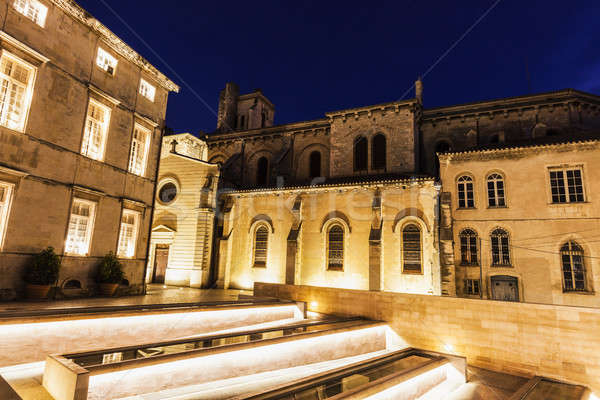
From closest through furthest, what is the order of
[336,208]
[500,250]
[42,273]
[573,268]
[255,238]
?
[42,273], [573,268], [500,250], [336,208], [255,238]

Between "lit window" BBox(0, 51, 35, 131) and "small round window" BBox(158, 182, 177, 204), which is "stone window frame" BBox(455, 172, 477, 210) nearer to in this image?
"small round window" BBox(158, 182, 177, 204)

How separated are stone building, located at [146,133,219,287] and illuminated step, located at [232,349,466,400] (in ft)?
52.1

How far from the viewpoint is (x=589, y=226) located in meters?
16.0

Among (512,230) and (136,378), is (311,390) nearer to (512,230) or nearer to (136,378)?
(136,378)

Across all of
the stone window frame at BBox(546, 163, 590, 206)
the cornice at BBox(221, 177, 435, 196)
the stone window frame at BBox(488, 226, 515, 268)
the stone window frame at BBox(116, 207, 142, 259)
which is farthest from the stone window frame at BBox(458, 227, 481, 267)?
the stone window frame at BBox(116, 207, 142, 259)

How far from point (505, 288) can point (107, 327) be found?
1829 cm

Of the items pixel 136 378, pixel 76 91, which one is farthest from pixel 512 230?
pixel 76 91

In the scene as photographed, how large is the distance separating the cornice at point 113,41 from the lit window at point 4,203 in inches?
288

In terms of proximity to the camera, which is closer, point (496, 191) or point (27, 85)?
point (27, 85)

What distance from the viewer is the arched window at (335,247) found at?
19.9 metres

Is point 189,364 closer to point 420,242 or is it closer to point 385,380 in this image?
point 385,380

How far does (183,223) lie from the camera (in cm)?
2292

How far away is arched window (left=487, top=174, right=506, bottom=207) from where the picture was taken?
1828cm

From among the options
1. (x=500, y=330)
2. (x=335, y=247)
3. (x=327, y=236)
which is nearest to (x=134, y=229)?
(x=327, y=236)
